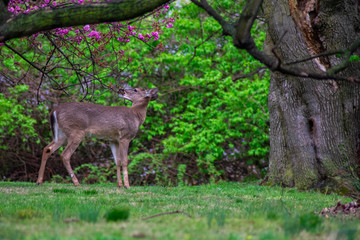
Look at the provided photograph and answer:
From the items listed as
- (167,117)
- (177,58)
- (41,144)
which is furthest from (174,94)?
(41,144)

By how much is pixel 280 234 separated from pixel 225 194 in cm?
417

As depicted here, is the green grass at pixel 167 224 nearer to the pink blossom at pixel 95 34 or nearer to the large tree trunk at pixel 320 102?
the large tree trunk at pixel 320 102

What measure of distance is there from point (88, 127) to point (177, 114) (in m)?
5.18

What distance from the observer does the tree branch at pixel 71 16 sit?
15.9 ft

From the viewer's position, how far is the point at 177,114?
1477 cm

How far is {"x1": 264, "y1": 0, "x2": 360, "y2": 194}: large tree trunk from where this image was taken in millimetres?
8414

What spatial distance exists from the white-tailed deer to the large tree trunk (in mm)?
3648

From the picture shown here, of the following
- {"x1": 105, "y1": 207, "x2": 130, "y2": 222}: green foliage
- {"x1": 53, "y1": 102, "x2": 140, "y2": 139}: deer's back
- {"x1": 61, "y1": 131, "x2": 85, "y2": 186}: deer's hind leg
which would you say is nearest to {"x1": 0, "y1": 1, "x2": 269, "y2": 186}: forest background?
{"x1": 53, "y1": 102, "x2": 140, "y2": 139}: deer's back

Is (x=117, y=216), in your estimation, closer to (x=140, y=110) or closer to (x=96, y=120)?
(x=96, y=120)

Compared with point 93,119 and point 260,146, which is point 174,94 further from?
point 93,119

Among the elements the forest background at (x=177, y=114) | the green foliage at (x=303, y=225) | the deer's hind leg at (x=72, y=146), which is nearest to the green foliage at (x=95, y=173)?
the forest background at (x=177, y=114)

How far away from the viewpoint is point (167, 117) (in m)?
15.4

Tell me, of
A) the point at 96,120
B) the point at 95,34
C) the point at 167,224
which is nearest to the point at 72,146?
the point at 96,120

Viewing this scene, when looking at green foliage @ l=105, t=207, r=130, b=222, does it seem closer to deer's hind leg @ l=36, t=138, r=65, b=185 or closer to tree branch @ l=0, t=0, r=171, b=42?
tree branch @ l=0, t=0, r=171, b=42
